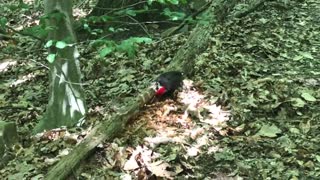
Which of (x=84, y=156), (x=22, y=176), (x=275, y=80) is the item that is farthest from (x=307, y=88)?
(x=22, y=176)

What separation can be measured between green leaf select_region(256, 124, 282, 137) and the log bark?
1.10 meters

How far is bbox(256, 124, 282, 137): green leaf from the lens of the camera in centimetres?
397

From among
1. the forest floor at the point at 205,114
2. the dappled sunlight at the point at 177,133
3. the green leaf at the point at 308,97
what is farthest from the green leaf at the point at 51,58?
the green leaf at the point at 308,97

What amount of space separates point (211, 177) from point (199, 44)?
222 cm

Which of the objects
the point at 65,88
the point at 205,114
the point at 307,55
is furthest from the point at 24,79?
the point at 307,55

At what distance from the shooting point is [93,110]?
469 centimetres

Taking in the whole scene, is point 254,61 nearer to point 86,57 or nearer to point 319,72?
point 319,72

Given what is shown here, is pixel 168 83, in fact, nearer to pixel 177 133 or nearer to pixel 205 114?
pixel 205 114

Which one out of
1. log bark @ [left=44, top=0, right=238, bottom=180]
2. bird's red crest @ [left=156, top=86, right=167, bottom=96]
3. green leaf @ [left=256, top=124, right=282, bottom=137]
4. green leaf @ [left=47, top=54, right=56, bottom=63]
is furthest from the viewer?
bird's red crest @ [left=156, top=86, right=167, bottom=96]

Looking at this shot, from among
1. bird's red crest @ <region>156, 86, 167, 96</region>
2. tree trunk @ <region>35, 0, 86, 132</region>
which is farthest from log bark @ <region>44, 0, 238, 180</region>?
tree trunk @ <region>35, 0, 86, 132</region>

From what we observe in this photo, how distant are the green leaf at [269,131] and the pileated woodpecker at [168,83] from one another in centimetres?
96

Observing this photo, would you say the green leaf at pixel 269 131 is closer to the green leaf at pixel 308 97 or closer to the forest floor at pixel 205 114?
the forest floor at pixel 205 114

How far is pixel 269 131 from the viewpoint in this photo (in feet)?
13.2

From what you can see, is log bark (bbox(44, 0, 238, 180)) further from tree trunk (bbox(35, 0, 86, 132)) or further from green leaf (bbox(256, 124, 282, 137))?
green leaf (bbox(256, 124, 282, 137))
